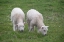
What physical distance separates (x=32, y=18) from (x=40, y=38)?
83.5 inches

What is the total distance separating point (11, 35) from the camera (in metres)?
13.2

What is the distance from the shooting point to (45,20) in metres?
19.0

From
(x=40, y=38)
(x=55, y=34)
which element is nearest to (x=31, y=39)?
(x=40, y=38)

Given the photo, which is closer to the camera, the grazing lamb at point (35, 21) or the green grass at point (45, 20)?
the green grass at point (45, 20)

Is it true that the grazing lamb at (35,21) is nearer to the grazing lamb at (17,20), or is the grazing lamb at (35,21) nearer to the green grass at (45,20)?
the green grass at (45,20)

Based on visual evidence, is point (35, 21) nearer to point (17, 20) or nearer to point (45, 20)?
point (17, 20)

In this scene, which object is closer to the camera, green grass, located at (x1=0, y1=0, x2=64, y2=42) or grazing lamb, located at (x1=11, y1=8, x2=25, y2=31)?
green grass, located at (x1=0, y1=0, x2=64, y2=42)

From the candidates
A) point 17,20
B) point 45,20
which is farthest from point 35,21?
point 45,20

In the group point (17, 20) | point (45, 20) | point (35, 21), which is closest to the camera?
point (35, 21)

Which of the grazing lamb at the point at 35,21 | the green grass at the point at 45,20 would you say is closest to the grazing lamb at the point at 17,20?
the green grass at the point at 45,20

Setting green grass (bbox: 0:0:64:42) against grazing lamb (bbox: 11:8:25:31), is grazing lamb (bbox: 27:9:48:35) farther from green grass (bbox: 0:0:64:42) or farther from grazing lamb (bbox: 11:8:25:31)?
grazing lamb (bbox: 11:8:25:31)

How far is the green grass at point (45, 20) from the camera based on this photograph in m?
13.1

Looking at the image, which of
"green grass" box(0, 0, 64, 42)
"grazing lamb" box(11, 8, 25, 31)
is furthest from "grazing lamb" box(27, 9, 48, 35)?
"grazing lamb" box(11, 8, 25, 31)

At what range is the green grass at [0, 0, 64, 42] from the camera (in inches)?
517
